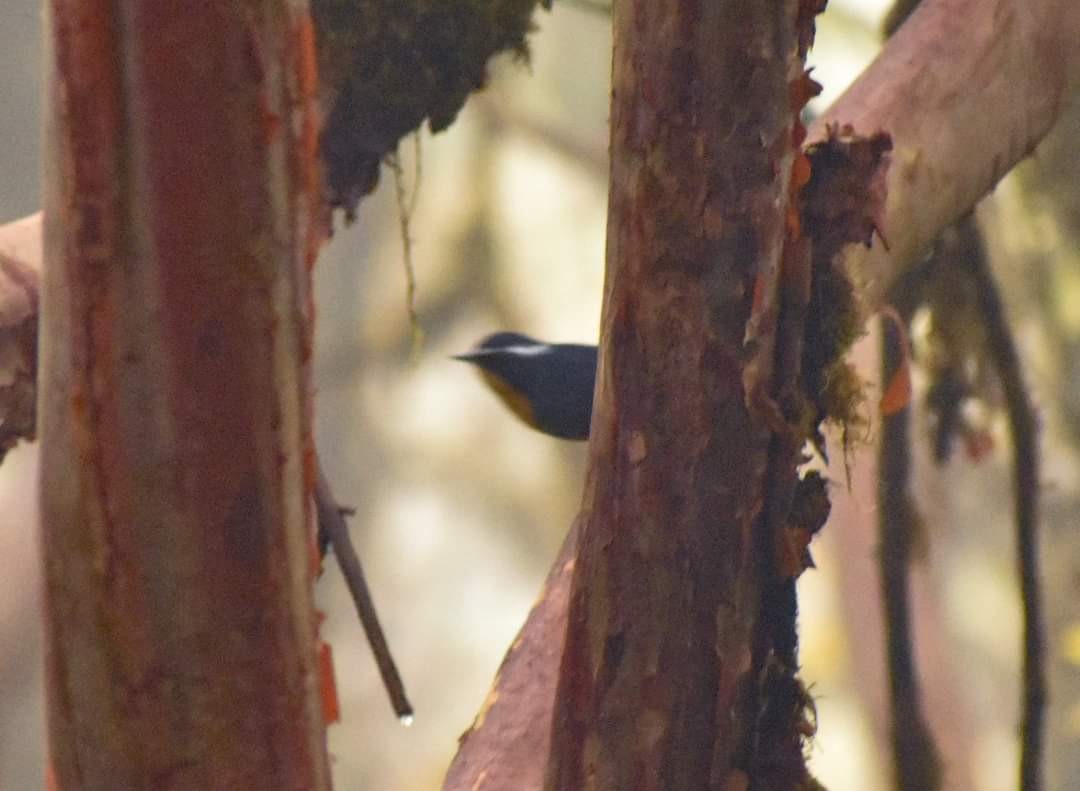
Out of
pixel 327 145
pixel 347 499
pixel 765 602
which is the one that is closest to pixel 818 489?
pixel 765 602

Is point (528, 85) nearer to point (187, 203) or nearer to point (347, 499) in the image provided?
point (347, 499)

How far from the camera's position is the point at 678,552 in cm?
80

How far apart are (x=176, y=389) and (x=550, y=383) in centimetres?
105

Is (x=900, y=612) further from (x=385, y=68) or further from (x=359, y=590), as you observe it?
(x=359, y=590)

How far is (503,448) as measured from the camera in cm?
407

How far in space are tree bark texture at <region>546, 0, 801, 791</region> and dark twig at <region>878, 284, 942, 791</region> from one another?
1.30 m

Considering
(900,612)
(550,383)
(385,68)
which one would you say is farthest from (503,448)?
(385,68)

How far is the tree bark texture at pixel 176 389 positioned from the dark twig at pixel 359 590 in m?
0.22

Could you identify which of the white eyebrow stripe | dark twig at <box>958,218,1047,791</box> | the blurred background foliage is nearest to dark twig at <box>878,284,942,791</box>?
dark twig at <box>958,218,1047,791</box>

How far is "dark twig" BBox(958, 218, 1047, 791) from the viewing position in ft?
6.18

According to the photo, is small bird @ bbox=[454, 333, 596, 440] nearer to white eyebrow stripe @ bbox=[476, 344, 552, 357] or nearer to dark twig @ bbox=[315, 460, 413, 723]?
white eyebrow stripe @ bbox=[476, 344, 552, 357]

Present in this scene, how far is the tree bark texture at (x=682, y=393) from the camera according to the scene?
77 centimetres

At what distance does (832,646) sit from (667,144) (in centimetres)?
341

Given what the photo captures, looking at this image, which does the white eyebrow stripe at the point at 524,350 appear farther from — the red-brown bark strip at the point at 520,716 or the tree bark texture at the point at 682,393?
the tree bark texture at the point at 682,393
